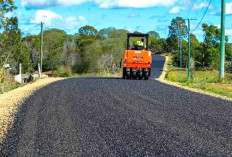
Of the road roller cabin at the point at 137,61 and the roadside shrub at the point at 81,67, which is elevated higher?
the road roller cabin at the point at 137,61

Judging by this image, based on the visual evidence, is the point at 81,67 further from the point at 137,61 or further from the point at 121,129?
the point at 121,129

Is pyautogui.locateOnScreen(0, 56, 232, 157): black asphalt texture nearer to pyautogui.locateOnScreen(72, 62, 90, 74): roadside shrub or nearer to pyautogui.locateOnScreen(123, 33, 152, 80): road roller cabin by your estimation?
pyautogui.locateOnScreen(123, 33, 152, 80): road roller cabin

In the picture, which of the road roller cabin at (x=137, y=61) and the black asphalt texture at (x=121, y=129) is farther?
the road roller cabin at (x=137, y=61)

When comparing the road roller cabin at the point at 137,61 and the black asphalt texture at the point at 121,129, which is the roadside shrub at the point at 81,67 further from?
the black asphalt texture at the point at 121,129

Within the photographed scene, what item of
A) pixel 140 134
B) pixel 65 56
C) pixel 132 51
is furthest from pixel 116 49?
pixel 140 134

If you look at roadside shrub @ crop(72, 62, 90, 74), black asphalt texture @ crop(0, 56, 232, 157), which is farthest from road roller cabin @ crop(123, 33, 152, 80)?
roadside shrub @ crop(72, 62, 90, 74)

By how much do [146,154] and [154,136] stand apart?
1467 mm

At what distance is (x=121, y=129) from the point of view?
391 inches

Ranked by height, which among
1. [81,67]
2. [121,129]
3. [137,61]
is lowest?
[81,67]

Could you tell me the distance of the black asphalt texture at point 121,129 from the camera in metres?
8.00

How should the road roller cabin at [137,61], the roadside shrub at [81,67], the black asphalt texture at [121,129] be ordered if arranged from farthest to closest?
the roadside shrub at [81,67]
the road roller cabin at [137,61]
the black asphalt texture at [121,129]

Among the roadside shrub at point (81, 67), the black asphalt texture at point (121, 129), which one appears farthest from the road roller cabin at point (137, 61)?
the roadside shrub at point (81, 67)

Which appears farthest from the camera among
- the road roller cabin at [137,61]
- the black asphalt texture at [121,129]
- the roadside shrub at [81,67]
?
the roadside shrub at [81,67]

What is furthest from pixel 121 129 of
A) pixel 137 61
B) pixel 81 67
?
pixel 81 67
